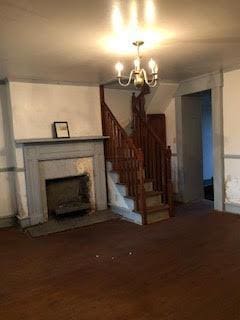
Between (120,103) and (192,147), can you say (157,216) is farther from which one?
(120,103)

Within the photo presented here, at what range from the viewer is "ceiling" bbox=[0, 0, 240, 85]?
229 centimetres

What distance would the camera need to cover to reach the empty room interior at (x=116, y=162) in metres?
2.48

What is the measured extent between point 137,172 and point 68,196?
5.16 ft

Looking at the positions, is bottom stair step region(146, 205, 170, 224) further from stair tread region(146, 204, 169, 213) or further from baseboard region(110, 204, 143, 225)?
baseboard region(110, 204, 143, 225)

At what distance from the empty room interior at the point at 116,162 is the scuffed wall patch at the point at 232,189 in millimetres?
20

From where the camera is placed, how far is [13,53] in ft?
11.0

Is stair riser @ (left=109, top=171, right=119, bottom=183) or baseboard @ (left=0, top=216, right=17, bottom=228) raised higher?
stair riser @ (left=109, top=171, right=119, bottom=183)

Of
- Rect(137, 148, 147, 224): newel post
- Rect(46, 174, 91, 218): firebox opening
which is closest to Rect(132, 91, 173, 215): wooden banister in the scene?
Rect(137, 148, 147, 224): newel post

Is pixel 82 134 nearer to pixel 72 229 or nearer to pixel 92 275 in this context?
pixel 72 229

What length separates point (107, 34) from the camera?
2.87 meters

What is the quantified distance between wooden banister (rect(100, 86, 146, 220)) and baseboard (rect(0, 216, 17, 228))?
1979 mm

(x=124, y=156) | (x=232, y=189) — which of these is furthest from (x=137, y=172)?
(x=232, y=189)

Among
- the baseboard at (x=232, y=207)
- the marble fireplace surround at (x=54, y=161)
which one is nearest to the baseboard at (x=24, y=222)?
the marble fireplace surround at (x=54, y=161)

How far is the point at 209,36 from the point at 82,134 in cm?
288
